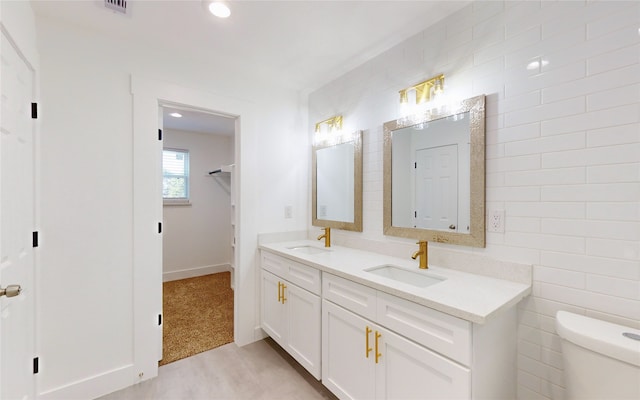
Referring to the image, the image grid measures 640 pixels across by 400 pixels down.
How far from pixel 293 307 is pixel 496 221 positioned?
150 cm

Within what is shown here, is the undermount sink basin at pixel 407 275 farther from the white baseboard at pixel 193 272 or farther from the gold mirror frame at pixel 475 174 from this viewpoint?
the white baseboard at pixel 193 272

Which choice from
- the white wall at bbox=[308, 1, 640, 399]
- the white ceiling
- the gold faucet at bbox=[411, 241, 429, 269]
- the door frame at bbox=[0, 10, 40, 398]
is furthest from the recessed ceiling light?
the gold faucet at bbox=[411, 241, 429, 269]

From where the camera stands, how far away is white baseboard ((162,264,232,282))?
425 centimetres

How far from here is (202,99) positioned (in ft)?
7.47

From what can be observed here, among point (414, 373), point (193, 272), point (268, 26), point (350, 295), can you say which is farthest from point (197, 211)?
point (414, 373)

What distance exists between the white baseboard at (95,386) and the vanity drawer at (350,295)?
1.56m

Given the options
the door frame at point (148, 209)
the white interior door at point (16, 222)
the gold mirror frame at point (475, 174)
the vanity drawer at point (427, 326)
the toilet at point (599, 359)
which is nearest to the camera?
the toilet at point (599, 359)

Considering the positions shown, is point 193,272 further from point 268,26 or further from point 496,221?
point 496,221

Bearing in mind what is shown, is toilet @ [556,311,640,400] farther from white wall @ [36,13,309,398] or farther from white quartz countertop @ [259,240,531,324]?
white wall @ [36,13,309,398]

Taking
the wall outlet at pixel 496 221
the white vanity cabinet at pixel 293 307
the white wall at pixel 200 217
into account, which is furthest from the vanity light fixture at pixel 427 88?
the white wall at pixel 200 217

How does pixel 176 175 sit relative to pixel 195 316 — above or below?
above

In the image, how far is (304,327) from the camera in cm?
197

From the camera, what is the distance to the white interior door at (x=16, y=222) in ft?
4.15

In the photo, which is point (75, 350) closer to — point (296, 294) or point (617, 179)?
point (296, 294)
